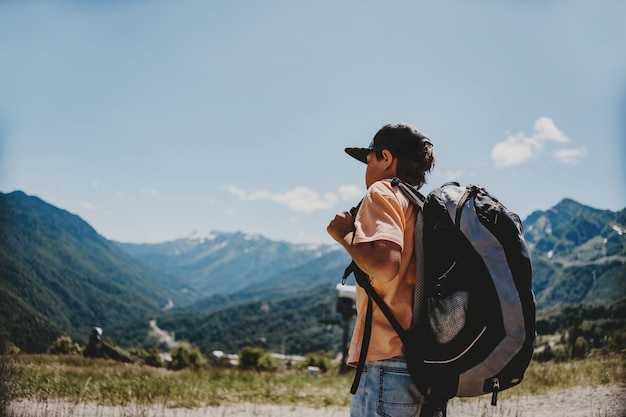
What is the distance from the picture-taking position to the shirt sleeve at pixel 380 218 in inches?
67.6

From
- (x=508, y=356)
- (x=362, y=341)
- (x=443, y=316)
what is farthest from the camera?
(x=362, y=341)

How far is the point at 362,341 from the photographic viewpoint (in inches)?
73.7

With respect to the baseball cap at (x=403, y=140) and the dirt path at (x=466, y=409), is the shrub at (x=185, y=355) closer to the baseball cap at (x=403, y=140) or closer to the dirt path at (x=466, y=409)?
the dirt path at (x=466, y=409)

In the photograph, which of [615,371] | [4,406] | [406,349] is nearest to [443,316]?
[406,349]

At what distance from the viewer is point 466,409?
6957 mm

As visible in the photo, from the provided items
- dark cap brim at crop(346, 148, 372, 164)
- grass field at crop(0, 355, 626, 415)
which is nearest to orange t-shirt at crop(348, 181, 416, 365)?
dark cap brim at crop(346, 148, 372, 164)

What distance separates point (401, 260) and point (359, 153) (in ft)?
2.20

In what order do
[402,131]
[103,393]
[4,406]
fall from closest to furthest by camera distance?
1. [402,131]
2. [4,406]
3. [103,393]

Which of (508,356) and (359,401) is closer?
(508,356)

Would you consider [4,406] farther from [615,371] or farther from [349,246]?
[615,371]

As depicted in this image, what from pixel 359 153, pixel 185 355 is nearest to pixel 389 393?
pixel 359 153

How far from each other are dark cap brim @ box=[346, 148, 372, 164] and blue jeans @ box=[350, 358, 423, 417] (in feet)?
3.37

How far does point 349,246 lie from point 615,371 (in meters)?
8.49

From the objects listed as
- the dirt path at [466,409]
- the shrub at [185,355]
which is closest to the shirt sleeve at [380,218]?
the dirt path at [466,409]
